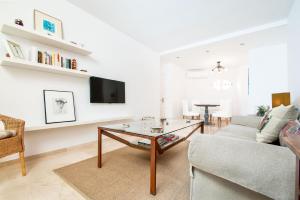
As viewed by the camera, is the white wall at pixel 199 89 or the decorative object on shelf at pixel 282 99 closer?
the decorative object on shelf at pixel 282 99

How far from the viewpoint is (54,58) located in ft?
6.88

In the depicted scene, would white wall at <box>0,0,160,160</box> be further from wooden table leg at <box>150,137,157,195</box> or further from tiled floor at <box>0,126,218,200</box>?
wooden table leg at <box>150,137,157,195</box>

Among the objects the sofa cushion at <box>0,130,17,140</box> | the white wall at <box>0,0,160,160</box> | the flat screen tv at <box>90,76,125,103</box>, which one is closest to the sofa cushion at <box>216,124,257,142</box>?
the flat screen tv at <box>90,76,125,103</box>

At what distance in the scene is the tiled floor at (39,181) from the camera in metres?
1.24

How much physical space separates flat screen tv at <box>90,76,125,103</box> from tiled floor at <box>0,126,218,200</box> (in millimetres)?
1091

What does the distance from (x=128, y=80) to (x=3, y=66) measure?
223 cm

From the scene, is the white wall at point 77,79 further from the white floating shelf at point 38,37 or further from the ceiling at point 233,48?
the ceiling at point 233,48

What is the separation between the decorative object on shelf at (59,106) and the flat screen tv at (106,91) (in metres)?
0.41

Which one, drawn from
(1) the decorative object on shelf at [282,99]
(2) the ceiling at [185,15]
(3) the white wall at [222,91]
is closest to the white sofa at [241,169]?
(1) the decorative object on shelf at [282,99]

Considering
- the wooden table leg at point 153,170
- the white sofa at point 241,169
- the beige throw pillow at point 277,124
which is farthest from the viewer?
the wooden table leg at point 153,170

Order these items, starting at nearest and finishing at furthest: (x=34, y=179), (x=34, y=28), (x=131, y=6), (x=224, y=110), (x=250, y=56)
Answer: (x=34, y=179), (x=34, y=28), (x=131, y=6), (x=250, y=56), (x=224, y=110)

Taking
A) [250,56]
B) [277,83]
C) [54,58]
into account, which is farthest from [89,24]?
[277,83]

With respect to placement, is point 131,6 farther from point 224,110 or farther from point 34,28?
point 224,110

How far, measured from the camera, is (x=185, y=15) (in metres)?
2.75
